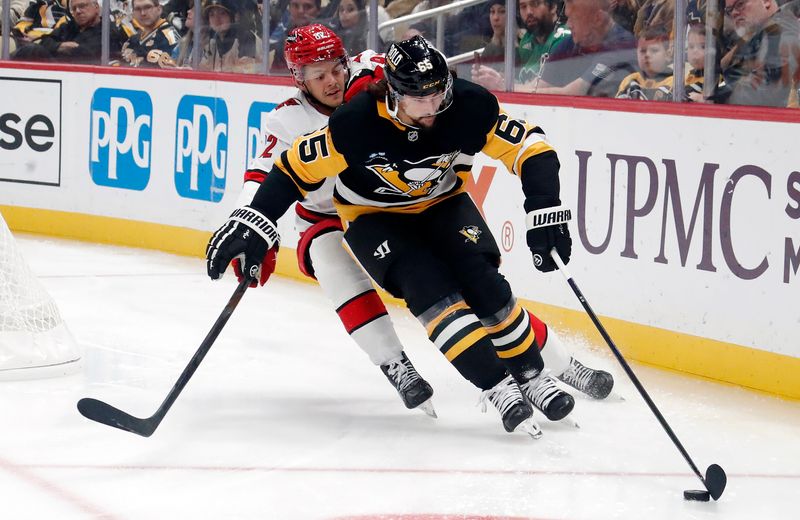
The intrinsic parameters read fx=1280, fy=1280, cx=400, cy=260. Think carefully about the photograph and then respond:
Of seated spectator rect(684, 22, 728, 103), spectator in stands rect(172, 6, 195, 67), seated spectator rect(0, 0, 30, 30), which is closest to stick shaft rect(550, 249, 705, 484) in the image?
seated spectator rect(684, 22, 728, 103)

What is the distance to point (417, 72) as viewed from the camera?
2984 mm

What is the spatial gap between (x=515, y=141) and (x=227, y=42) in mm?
3277

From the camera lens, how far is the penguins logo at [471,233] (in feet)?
10.6

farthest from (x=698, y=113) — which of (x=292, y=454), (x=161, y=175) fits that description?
(x=161, y=175)

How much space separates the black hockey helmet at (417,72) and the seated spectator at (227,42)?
10.3 ft

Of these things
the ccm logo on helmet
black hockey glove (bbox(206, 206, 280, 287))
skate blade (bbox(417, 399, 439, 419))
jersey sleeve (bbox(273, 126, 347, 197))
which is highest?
the ccm logo on helmet

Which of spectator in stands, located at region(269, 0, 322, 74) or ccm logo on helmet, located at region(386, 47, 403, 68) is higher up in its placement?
ccm logo on helmet, located at region(386, 47, 403, 68)

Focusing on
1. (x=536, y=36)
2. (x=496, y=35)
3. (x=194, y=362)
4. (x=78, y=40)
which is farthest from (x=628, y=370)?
(x=78, y=40)

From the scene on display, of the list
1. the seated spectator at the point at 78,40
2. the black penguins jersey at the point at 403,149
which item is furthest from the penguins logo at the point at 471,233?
the seated spectator at the point at 78,40

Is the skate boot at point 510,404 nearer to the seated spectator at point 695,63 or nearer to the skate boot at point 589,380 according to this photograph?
the skate boot at point 589,380

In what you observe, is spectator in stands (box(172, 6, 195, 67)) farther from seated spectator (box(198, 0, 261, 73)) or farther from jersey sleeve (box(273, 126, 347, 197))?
jersey sleeve (box(273, 126, 347, 197))

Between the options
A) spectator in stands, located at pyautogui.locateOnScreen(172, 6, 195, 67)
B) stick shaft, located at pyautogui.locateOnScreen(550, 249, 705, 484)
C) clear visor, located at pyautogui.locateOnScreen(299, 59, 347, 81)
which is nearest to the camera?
stick shaft, located at pyautogui.locateOnScreen(550, 249, 705, 484)

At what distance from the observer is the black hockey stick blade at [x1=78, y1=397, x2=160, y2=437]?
122 inches

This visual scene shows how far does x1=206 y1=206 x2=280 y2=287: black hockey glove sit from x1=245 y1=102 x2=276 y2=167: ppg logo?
8.71 feet
